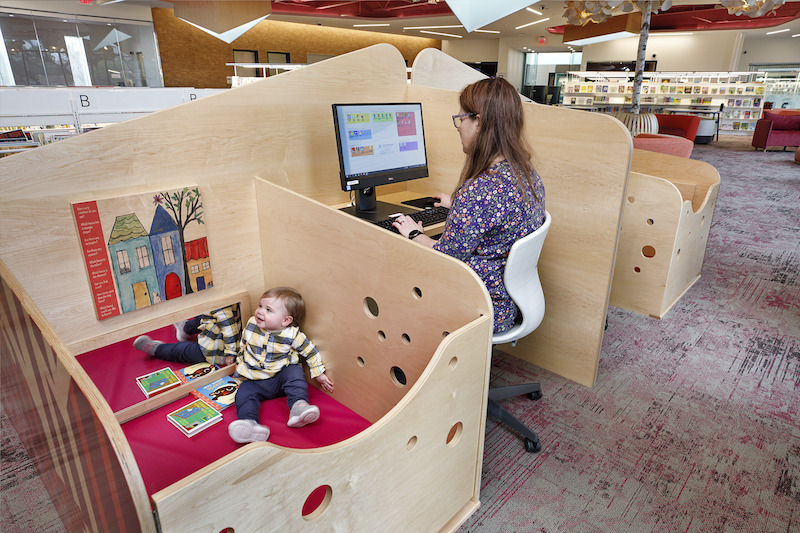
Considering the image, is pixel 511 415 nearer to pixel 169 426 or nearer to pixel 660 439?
pixel 660 439

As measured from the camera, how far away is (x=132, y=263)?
1.59 m

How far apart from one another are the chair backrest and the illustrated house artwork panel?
3.60ft

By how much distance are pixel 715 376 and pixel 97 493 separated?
2.51 metres

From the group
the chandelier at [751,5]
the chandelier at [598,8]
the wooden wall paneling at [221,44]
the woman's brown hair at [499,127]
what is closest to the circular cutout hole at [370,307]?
the woman's brown hair at [499,127]

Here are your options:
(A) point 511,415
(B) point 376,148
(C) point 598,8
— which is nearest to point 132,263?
(B) point 376,148

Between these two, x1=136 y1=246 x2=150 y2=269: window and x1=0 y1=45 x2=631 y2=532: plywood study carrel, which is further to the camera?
x1=136 y1=246 x2=150 y2=269: window

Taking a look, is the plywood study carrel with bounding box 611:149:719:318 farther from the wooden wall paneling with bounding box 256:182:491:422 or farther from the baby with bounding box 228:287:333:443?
the baby with bounding box 228:287:333:443

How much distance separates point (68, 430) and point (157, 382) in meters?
0.79

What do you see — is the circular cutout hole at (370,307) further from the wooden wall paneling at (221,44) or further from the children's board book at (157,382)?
the wooden wall paneling at (221,44)

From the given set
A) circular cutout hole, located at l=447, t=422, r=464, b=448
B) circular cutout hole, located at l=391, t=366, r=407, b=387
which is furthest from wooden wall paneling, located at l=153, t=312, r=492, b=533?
circular cutout hole, located at l=391, t=366, r=407, b=387

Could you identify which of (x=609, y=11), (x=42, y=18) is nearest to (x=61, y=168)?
(x=609, y=11)

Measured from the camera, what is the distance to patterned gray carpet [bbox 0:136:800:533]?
1.54m

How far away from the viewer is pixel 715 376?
7.55ft

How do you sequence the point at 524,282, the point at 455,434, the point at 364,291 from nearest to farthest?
1. the point at 455,434
2. the point at 364,291
3. the point at 524,282
